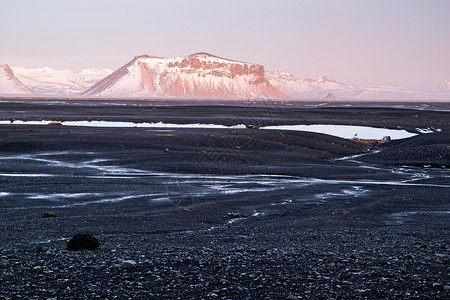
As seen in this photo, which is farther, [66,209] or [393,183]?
[393,183]

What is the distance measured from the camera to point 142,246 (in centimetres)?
1096

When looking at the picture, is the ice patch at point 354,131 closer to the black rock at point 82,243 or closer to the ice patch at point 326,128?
the ice patch at point 326,128

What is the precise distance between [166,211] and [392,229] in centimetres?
622

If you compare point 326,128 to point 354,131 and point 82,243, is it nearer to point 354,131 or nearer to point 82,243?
point 354,131

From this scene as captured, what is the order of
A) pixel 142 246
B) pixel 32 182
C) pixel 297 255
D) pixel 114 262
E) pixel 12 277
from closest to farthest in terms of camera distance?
pixel 12 277
pixel 114 262
pixel 297 255
pixel 142 246
pixel 32 182

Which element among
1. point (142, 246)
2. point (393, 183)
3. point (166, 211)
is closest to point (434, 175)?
point (393, 183)

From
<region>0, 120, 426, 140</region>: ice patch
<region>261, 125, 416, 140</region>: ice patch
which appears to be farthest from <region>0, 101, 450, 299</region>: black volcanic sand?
<region>0, 120, 426, 140</region>: ice patch

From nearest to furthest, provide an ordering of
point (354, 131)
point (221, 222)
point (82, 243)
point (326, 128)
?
1. point (82, 243)
2. point (221, 222)
3. point (354, 131)
4. point (326, 128)

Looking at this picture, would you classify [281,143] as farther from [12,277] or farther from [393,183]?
[12,277]

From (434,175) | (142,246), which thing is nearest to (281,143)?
(434,175)

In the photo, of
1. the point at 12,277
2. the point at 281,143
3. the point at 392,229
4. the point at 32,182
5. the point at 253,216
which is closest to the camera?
the point at 12,277

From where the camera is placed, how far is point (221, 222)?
14.8 meters

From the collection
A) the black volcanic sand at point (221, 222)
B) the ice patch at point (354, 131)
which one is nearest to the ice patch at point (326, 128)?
the ice patch at point (354, 131)

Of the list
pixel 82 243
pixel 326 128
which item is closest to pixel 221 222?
pixel 82 243
